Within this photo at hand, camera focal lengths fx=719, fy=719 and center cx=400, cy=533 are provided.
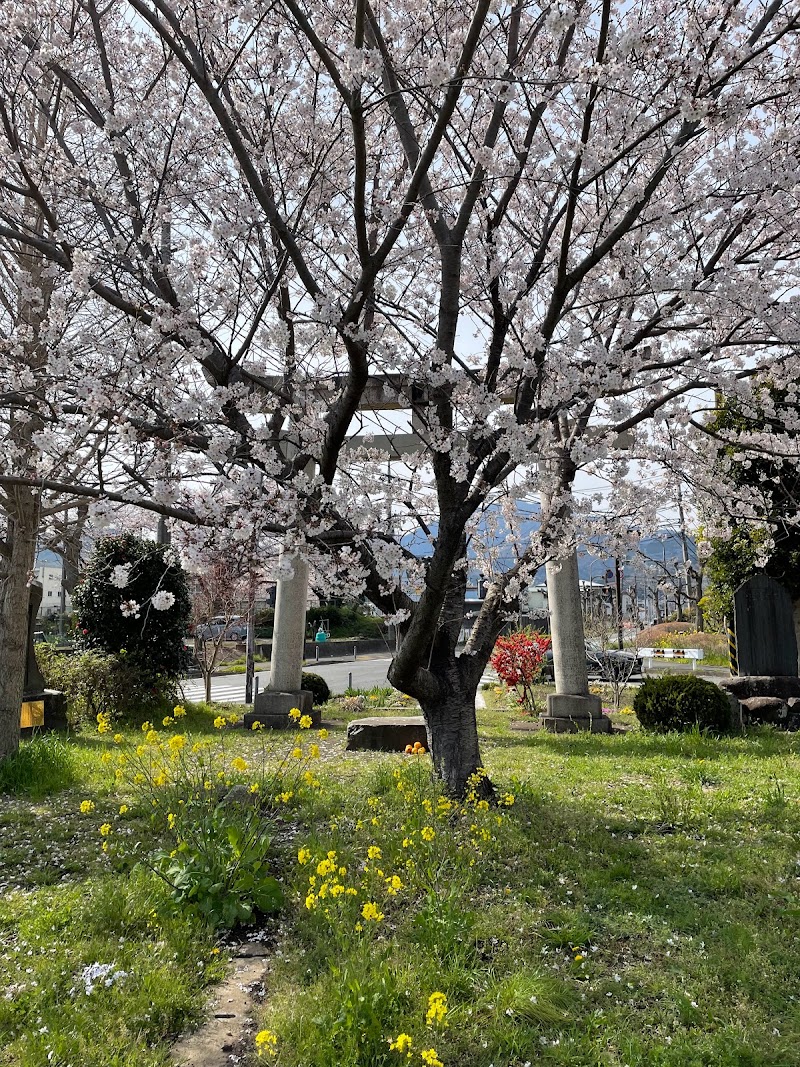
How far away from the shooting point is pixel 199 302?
4641mm

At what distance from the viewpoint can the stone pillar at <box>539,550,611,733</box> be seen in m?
9.15

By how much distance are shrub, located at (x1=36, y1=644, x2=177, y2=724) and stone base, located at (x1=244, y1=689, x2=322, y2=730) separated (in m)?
1.57

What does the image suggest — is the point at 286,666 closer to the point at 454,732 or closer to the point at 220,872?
the point at 454,732

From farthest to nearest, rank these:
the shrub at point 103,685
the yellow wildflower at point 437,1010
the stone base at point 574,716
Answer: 1. the shrub at point 103,685
2. the stone base at point 574,716
3. the yellow wildflower at point 437,1010


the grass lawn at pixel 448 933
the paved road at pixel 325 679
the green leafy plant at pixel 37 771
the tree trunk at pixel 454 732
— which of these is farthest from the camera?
the paved road at pixel 325 679

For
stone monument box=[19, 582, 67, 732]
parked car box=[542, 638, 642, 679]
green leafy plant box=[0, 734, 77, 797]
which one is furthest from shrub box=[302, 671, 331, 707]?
green leafy plant box=[0, 734, 77, 797]

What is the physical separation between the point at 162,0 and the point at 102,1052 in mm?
4584

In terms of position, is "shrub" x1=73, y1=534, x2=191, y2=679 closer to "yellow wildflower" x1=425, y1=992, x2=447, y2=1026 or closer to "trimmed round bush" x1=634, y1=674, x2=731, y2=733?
"trimmed round bush" x1=634, y1=674, x2=731, y2=733

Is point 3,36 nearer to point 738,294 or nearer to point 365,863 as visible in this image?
point 738,294

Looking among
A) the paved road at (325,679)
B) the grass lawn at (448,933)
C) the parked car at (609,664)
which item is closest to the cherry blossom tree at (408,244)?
the grass lawn at (448,933)

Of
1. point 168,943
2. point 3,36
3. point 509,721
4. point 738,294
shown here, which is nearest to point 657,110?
point 738,294

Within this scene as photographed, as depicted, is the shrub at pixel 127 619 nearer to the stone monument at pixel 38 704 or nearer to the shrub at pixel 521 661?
the stone monument at pixel 38 704

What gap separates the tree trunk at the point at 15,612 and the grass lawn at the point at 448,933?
4.10 feet

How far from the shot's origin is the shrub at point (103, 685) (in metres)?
9.80
